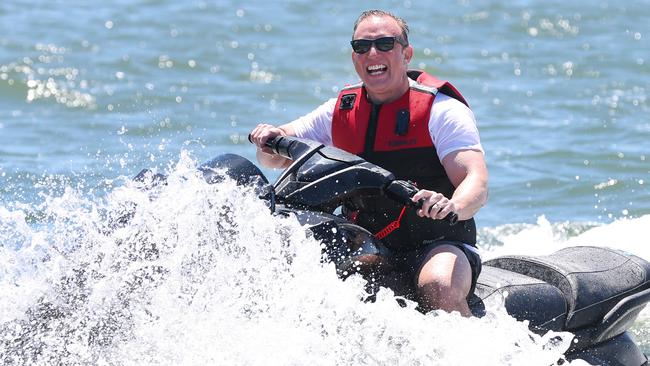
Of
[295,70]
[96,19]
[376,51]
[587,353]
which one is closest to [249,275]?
[376,51]

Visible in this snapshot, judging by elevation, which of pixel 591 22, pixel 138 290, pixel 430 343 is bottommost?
pixel 591 22

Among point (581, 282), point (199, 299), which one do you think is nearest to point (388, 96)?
point (581, 282)

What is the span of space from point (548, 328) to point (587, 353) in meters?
0.39

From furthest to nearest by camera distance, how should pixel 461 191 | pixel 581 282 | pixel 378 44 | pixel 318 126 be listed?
1. pixel 318 126
2. pixel 581 282
3. pixel 378 44
4. pixel 461 191

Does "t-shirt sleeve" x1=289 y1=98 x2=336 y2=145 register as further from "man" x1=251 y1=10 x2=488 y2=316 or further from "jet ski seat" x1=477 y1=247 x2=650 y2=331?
"jet ski seat" x1=477 y1=247 x2=650 y2=331

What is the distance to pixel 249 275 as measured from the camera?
168 inches

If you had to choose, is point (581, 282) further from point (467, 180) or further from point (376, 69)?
point (376, 69)

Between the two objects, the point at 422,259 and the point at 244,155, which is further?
the point at 244,155

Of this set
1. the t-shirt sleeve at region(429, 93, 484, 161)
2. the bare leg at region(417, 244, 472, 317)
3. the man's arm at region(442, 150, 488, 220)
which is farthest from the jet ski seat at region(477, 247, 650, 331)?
the t-shirt sleeve at region(429, 93, 484, 161)

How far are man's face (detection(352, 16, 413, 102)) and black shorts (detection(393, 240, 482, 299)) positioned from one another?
0.69m

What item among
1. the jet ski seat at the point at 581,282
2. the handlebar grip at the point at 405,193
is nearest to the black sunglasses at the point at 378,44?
the handlebar grip at the point at 405,193

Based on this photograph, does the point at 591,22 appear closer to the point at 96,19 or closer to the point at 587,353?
the point at 96,19

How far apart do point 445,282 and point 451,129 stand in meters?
0.67

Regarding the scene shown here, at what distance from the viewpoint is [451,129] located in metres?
4.82
